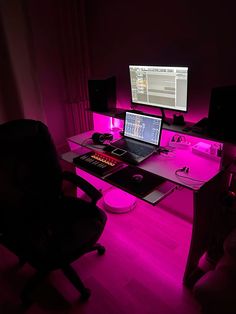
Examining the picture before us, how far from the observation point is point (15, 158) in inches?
61.6

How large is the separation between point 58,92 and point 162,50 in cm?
116

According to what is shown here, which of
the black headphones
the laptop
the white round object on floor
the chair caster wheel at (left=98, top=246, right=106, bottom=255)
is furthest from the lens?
the white round object on floor

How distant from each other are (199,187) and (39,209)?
1.07 meters

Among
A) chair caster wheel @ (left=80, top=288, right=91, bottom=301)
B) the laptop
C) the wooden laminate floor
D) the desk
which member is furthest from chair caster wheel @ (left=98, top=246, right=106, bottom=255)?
the laptop

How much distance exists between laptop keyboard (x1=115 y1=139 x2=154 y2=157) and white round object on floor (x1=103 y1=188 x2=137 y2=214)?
0.74 m

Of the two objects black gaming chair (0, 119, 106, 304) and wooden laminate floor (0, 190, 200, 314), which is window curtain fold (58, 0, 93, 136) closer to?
black gaming chair (0, 119, 106, 304)

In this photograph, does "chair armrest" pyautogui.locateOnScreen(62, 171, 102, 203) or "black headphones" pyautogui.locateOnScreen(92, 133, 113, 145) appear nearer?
"chair armrest" pyautogui.locateOnScreen(62, 171, 102, 203)

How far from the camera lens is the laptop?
1874mm

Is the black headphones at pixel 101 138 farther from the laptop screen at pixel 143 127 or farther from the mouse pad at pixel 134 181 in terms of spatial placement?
the mouse pad at pixel 134 181

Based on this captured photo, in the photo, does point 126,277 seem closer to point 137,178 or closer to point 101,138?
point 137,178

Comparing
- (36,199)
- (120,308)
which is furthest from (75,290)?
(36,199)

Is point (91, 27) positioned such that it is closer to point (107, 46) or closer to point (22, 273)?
point (107, 46)

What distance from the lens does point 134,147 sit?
1991 mm

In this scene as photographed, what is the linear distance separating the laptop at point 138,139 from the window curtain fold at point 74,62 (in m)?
0.58
